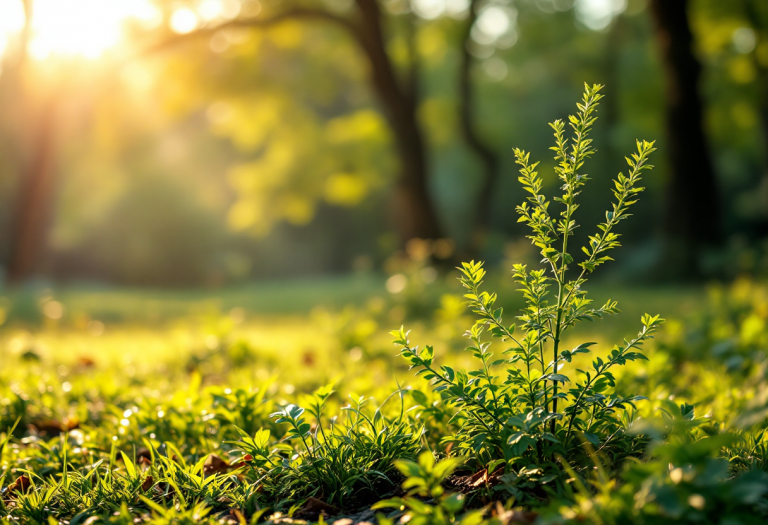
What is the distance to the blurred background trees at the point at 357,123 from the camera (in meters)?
10.9

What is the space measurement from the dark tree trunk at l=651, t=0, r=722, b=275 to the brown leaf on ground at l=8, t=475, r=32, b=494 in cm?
1009

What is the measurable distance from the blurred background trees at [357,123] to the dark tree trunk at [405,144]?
40 mm

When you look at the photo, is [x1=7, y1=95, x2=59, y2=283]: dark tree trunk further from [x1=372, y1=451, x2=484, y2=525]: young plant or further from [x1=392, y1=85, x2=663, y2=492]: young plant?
[x1=372, y1=451, x2=484, y2=525]: young plant

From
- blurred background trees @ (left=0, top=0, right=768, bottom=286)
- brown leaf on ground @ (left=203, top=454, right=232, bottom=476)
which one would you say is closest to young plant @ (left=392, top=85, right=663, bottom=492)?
brown leaf on ground @ (left=203, top=454, right=232, bottom=476)

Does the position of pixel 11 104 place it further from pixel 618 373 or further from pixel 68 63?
pixel 618 373

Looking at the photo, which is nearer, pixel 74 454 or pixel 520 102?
pixel 74 454

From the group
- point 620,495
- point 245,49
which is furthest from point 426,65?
point 620,495

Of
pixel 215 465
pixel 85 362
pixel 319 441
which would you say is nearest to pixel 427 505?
pixel 319 441

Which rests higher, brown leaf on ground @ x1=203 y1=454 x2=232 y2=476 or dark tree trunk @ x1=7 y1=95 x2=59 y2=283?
dark tree trunk @ x1=7 y1=95 x2=59 y2=283

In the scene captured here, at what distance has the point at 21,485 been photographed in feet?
6.43

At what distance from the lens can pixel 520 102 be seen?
2488 centimetres

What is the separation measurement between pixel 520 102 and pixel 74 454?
24659mm

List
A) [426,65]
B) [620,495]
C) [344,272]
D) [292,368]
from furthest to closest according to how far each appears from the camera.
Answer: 1. [344,272]
2. [426,65]
3. [292,368]
4. [620,495]

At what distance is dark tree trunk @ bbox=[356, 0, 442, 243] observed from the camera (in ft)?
37.5
